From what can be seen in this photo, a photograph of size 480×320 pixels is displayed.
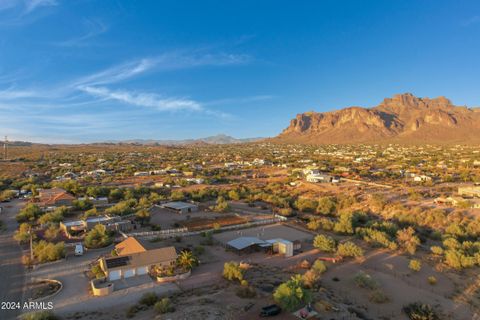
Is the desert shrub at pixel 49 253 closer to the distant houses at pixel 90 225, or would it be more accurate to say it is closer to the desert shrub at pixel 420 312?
the distant houses at pixel 90 225

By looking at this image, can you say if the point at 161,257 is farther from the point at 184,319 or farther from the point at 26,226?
the point at 26,226

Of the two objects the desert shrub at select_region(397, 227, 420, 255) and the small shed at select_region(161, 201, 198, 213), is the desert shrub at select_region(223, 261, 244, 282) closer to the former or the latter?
the desert shrub at select_region(397, 227, 420, 255)

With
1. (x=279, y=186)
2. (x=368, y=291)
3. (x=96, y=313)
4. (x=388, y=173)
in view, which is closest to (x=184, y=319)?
(x=96, y=313)

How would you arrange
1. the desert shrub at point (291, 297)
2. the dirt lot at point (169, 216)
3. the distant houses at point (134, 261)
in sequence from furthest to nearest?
the dirt lot at point (169, 216)
the distant houses at point (134, 261)
the desert shrub at point (291, 297)

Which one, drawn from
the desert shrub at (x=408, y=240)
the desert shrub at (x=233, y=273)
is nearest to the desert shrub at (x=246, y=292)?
the desert shrub at (x=233, y=273)

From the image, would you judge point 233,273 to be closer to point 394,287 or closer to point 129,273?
point 129,273

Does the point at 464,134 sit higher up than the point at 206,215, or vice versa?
the point at 464,134
